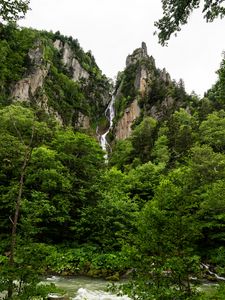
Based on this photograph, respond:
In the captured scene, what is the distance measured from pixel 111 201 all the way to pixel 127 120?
178 feet

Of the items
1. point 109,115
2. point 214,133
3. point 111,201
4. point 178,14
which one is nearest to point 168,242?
point 178,14

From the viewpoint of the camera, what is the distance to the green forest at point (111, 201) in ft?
28.2

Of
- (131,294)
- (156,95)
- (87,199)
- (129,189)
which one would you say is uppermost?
(156,95)

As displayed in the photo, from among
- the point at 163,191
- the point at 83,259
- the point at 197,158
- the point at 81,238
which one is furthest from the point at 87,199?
the point at 163,191

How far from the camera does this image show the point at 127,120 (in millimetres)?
78000

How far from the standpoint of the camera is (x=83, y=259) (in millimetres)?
21562

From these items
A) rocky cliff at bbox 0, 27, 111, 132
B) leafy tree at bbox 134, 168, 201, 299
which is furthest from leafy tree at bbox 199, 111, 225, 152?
leafy tree at bbox 134, 168, 201, 299

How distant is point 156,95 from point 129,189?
50.0 metres

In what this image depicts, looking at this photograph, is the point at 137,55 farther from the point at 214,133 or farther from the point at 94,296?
the point at 94,296

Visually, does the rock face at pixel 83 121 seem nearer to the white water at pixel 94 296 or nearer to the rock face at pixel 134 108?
the rock face at pixel 134 108

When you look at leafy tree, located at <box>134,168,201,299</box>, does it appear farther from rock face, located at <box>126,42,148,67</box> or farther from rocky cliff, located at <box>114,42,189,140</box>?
rock face, located at <box>126,42,148,67</box>

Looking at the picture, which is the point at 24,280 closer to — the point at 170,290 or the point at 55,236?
the point at 170,290

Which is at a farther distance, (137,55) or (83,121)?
(137,55)

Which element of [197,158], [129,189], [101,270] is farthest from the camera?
[129,189]
